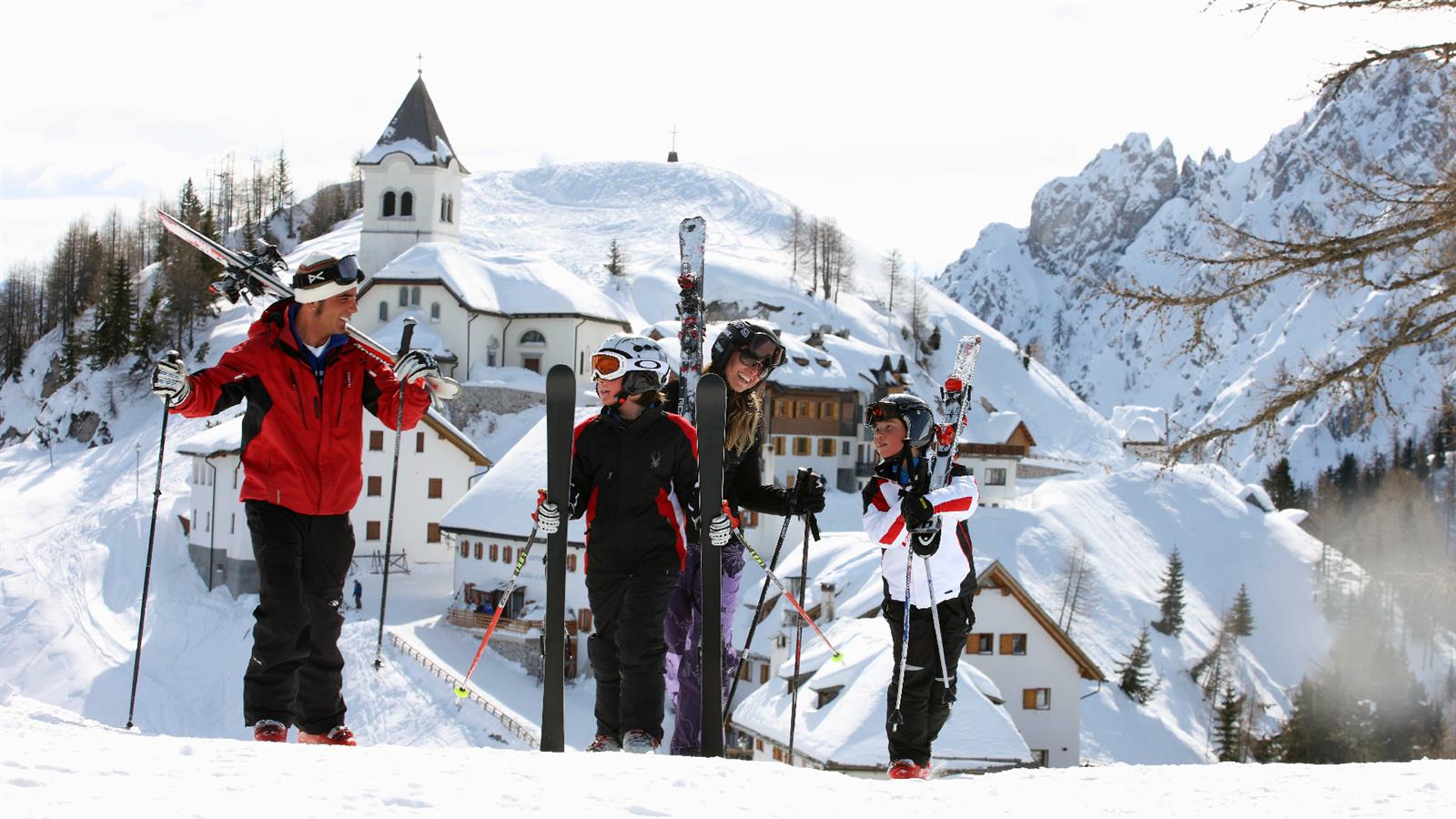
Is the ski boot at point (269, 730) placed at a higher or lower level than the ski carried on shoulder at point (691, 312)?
lower

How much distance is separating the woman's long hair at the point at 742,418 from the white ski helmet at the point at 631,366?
0.44 meters

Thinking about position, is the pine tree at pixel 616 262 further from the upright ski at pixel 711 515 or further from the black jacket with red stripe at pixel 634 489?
the upright ski at pixel 711 515

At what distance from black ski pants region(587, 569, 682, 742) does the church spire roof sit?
2678 inches

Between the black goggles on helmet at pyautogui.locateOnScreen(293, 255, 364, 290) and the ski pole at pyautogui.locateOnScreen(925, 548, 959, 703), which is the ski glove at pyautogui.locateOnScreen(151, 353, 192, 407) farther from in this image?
the ski pole at pyautogui.locateOnScreen(925, 548, 959, 703)

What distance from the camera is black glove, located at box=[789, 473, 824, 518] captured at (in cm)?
667

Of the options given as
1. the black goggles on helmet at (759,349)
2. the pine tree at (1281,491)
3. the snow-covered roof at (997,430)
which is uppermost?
the snow-covered roof at (997,430)

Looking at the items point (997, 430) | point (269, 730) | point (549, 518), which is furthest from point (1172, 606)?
point (269, 730)

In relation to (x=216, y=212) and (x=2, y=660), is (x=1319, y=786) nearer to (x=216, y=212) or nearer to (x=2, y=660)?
(x=2, y=660)

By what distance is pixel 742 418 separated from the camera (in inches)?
263

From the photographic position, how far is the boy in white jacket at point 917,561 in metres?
6.62

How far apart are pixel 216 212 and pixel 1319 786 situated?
381ft

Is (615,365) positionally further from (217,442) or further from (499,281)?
(499,281)

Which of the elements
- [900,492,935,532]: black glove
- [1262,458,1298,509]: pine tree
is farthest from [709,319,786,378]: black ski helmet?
[1262,458,1298,509]: pine tree

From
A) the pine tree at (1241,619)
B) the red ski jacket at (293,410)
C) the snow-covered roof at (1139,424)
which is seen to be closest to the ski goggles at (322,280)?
the red ski jacket at (293,410)
